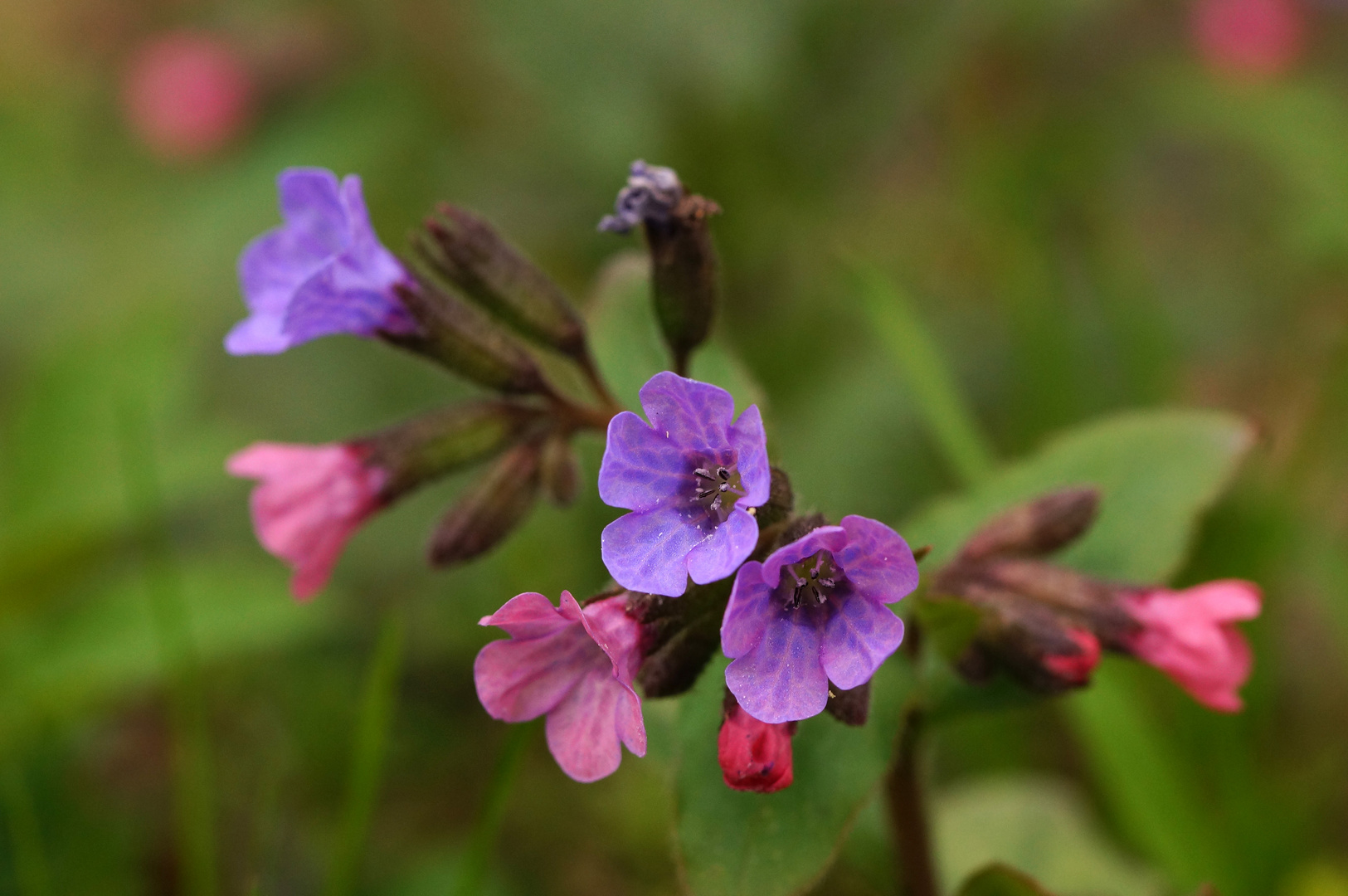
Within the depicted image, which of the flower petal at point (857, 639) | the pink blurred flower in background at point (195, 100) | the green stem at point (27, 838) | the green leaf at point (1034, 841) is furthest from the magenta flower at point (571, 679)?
the pink blurred flower in background at point (195, 100)

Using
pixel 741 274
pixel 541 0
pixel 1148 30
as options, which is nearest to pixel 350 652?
pixel 741 274

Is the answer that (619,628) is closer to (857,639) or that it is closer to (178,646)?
(857,639)

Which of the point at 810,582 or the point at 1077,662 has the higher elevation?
the point at 810,582

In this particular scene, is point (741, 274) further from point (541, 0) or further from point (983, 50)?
point (983, 50)

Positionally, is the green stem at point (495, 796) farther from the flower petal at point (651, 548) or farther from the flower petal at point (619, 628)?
the flower petal at point (651, 548)

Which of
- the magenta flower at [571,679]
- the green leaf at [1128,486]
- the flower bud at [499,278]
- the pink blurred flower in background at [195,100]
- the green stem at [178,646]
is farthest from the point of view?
the pink blurred flower in background at [195,100]

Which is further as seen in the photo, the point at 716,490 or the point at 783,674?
the point at 716,490

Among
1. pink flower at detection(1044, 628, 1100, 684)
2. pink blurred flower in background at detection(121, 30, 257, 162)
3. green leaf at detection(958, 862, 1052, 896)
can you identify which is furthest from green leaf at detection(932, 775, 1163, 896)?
pink blurred flower in background at detection(121, 30, 257, 162)

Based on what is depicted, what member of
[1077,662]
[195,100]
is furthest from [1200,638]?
[195,100]
